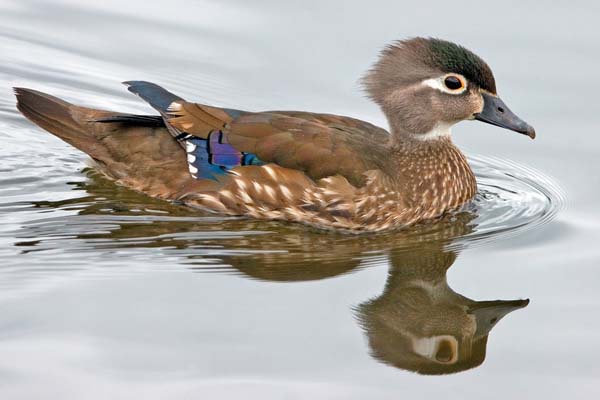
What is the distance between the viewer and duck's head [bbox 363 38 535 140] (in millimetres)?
9656

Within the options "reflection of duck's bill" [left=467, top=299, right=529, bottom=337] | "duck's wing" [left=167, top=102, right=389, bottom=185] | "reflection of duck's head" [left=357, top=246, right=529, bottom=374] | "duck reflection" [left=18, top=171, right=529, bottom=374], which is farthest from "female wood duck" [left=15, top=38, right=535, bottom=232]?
"reflection of duck's bill" [left=467, top=299, right=529, bottom=337]

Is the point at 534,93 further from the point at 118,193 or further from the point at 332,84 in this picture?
the point at 118,193

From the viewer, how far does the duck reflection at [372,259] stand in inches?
300

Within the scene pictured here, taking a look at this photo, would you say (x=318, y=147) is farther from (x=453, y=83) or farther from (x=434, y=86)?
(x=453, y=83)

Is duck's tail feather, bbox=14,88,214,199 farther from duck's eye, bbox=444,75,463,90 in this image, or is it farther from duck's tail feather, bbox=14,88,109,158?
duck's eye, bbox=444,75,463,90

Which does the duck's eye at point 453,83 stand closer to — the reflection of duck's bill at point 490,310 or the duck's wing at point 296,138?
the duck's wing at point 296,138

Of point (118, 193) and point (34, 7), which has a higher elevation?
point (34, 7)

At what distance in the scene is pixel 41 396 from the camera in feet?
21.7

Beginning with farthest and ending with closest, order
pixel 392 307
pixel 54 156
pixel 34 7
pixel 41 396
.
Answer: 1. pixel 34 7
2. pixel 54 156
3. pixel 392 307
4. pixel 41 396

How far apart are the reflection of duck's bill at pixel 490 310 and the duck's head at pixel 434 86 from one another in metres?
1.94

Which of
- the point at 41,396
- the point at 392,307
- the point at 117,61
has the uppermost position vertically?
the point at 117,61

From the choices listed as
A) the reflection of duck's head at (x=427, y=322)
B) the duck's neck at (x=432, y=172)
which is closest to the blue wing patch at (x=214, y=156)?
the duck's neck at (x=432, y=172)

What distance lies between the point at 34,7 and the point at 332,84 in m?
3.37

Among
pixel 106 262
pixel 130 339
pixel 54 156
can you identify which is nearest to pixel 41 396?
pixel 130 339
